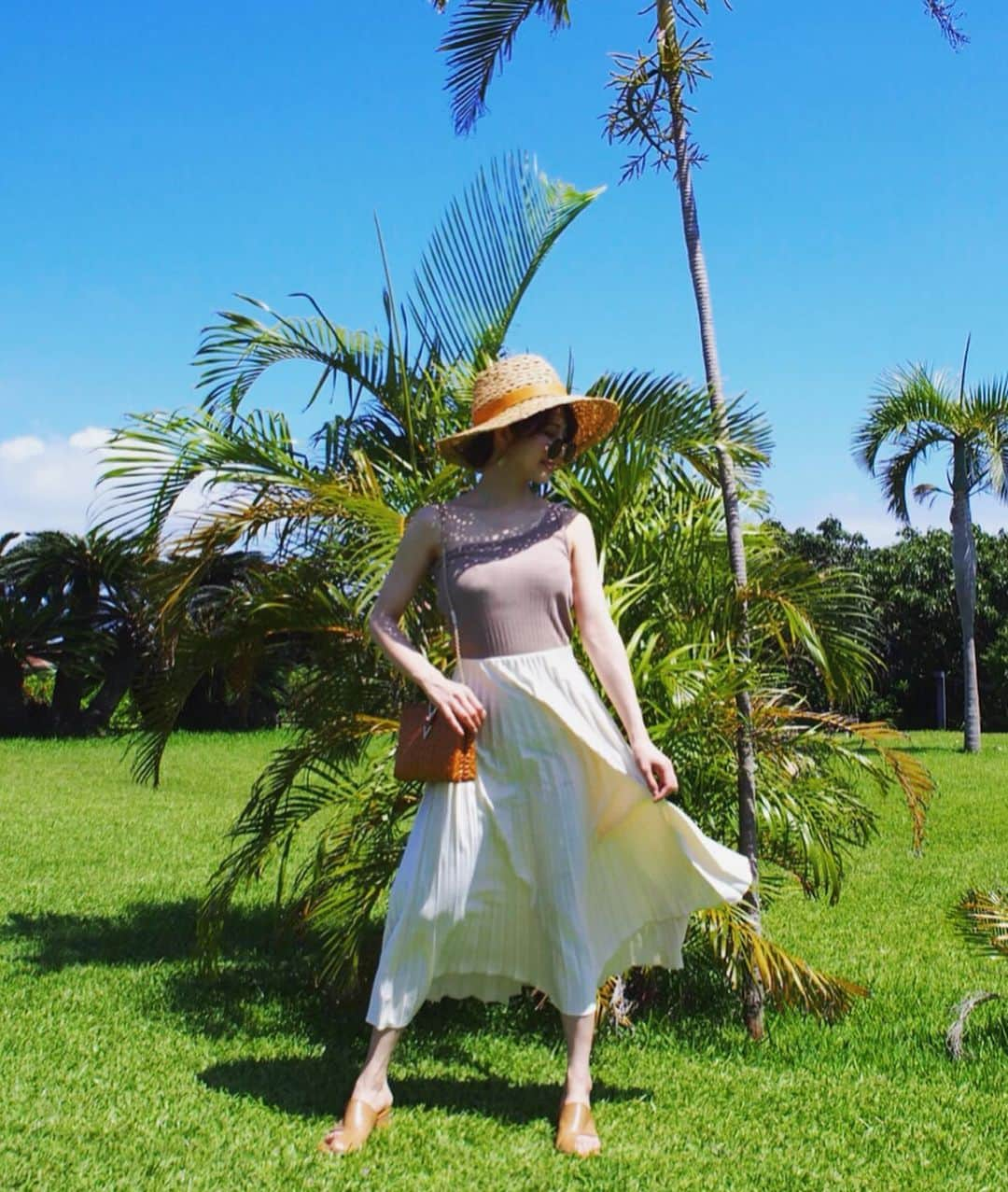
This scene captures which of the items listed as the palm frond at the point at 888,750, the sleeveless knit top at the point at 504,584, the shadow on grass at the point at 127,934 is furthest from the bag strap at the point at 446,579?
the shadow on grass at the point at 127,934

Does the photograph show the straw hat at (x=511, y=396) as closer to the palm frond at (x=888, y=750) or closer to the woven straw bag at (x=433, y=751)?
the woven straw bag at (x=433, y=751)

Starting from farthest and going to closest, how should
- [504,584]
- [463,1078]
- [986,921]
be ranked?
[986,921]
[463,1078]
[504,584]

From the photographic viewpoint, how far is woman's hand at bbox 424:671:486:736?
3.17 meters

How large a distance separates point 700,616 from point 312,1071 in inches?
79.6

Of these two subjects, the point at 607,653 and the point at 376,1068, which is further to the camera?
the point at 607,653

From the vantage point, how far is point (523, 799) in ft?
10.8

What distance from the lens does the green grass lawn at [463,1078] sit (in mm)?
3133

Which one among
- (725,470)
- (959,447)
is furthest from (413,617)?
(959,447)

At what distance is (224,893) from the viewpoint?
472 cm

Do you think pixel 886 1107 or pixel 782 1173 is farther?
pixel 886 1107

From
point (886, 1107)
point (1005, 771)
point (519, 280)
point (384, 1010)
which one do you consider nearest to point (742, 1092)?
point (886, 1107)

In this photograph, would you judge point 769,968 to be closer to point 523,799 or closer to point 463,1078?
point 463,1078

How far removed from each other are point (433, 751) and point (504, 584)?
1.47 feet

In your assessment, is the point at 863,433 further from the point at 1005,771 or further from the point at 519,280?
the point at 519,280
